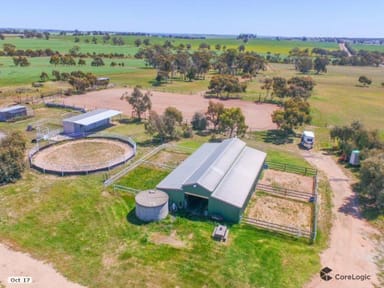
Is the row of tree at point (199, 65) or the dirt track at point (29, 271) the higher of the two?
the row of tree at point (199, 65)

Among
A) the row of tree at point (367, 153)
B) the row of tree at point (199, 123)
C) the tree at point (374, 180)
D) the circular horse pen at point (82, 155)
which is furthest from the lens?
the row of tree at point (199, 123)

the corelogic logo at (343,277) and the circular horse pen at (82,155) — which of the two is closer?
the corelogic logo at (343,277)

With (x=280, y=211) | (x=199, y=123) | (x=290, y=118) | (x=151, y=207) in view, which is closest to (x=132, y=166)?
(x=151, y=207)

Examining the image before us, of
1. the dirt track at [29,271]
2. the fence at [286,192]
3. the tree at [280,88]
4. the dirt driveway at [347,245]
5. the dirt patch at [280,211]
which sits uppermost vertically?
the tree at [280,88]

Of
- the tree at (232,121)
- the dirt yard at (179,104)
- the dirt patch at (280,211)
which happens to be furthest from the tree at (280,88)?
the dirt patch at (280,211)

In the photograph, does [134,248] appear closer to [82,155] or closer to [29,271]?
[29,271]

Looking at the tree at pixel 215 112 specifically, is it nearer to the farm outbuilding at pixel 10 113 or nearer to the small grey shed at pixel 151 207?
the small grey shed at pixel 151 207
